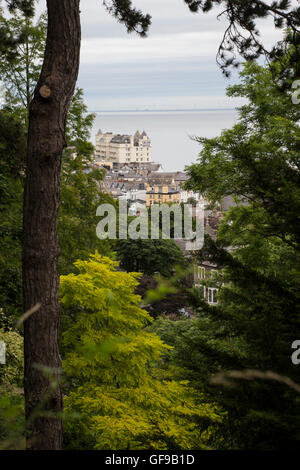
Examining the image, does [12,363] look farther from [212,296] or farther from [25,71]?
[25,71]

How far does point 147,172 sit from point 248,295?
458 feet

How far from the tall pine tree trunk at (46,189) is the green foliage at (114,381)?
130 centimetres

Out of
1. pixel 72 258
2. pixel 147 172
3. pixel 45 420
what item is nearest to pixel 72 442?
pixel 45 420

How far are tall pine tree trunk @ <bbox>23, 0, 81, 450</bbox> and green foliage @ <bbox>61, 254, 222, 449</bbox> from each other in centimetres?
130

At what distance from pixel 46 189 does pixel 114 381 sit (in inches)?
146

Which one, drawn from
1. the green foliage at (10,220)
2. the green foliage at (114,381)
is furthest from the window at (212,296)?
the green foliage at (10,220)

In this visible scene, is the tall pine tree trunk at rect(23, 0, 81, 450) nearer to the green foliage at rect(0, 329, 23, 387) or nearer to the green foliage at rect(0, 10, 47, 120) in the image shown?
the green foliage at rect(0, 329, 23, 387)

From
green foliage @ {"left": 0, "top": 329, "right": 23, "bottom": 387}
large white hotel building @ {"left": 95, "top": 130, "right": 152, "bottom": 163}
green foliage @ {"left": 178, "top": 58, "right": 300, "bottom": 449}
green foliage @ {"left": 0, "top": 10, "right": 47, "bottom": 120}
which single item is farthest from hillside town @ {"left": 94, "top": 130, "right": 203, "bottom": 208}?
green foliage @ {"left": 178, "top": 58, "right": 300, "bottom": 449}

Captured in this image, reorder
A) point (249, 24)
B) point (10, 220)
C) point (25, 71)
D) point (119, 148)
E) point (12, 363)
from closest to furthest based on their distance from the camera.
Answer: point (249, 24) → point (12, 363) → point (10, 220) → point (25, 71) → point (119, 148)

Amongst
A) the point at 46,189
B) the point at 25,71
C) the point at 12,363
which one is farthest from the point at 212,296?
the point at 25,71

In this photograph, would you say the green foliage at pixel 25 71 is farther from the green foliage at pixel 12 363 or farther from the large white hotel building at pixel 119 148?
the large white hotel building at pixel 119 148

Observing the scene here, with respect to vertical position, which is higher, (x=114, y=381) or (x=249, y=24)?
(x=249, y=24)

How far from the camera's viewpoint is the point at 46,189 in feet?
12.4

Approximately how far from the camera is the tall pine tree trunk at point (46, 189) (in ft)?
12.1
